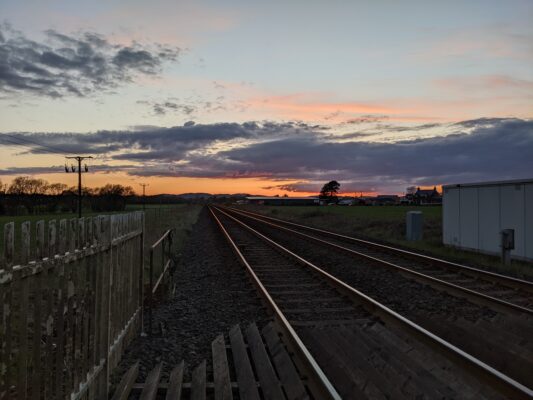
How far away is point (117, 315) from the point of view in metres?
5.98

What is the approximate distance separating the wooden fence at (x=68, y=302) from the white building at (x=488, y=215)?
1336 cm

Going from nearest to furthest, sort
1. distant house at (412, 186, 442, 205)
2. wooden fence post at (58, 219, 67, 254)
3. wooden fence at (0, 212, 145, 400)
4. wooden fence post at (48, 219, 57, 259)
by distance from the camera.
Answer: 1. wooden fence at (0, 212, 145, 400)
2. wooden fence post at (48, 219, 57, 259)
3. wooden fence post at (58, 219, 67, 254)
4. distant house at (412, 186, 442, 205)

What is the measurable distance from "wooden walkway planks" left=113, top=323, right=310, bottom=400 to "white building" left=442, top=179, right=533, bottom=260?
12.2 metres

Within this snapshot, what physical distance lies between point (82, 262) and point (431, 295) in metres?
7.95

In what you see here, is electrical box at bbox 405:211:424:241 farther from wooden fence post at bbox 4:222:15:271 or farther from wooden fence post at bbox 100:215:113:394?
wooden fence post at bbox 4:222:15:271

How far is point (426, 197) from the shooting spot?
161 meters

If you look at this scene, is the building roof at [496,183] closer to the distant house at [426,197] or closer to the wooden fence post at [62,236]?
the wooden fence post at [62,236]

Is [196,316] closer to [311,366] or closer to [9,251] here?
[311,366]

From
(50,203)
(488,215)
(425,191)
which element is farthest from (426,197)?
(488,215)

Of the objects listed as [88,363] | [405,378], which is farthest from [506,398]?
[88,363]

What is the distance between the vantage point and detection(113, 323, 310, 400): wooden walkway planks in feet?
16.4

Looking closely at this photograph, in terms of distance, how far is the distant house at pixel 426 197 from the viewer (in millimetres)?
159625

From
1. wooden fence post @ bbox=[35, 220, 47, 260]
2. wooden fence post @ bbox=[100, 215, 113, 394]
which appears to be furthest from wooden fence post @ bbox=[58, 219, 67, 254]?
wooden fence post @ bbox=[100, 215, 113, 394]

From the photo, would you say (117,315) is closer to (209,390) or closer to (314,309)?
(209,390)
